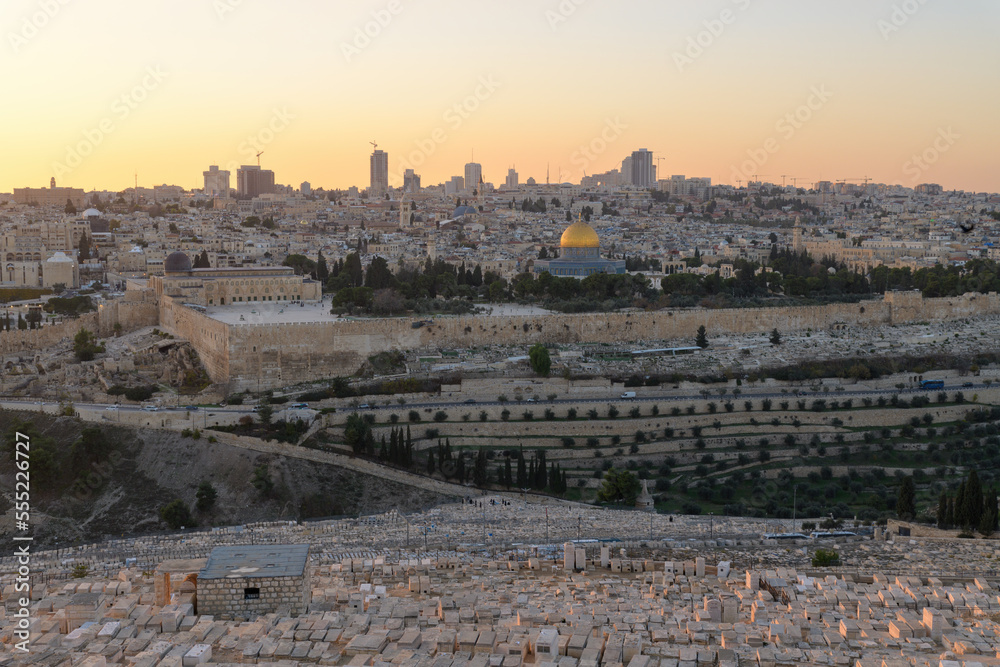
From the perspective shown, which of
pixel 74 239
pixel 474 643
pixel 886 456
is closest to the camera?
pixel 474 643

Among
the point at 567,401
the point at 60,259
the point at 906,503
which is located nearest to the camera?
the point at 906,503

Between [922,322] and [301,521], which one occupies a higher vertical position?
[922,322]

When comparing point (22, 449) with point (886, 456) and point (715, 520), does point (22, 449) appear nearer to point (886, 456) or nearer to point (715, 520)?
point (715, 520)

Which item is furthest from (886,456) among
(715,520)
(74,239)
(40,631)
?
(74,239)

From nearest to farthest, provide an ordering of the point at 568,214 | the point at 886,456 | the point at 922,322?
1. the point at 886,456
2. the point at 922,322
3. the point at 568,214

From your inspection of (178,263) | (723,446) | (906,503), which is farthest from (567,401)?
(178,263)

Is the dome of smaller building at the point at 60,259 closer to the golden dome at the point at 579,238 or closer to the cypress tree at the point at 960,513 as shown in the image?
the golden dome at the point at 579,238

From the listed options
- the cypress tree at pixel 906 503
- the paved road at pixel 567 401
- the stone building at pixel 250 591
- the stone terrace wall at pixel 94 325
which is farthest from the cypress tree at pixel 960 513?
the stone terrace wall at pixel 94 325

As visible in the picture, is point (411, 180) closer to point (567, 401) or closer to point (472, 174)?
point (472, 174)
